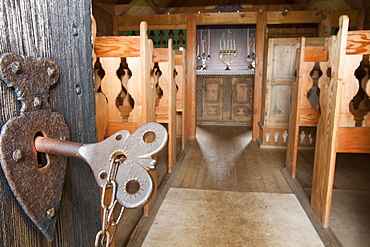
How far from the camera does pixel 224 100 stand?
5773 millimetres

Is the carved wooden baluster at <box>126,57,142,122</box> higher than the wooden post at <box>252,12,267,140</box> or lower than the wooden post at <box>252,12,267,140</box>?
lower

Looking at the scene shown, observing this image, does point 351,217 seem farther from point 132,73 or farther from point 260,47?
point 260,47

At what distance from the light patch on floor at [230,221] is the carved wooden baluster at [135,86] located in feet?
2.38

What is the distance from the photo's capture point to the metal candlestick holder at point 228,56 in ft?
20.4

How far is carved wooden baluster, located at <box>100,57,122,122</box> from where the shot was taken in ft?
6.30

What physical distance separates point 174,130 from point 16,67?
270cm

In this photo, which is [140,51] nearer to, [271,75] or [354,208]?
[354,208]

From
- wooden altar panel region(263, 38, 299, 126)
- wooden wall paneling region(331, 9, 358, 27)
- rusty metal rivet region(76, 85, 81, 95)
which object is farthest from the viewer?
wooden wall paneling region(331, 9, 358, 27)

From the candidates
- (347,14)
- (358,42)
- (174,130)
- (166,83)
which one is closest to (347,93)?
(358,42)

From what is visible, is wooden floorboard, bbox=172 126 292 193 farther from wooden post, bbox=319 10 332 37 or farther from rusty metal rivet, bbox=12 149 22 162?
rusty metal rivet, bbox=12 149 22 162

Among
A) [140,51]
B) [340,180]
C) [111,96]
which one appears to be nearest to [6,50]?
[140,51]

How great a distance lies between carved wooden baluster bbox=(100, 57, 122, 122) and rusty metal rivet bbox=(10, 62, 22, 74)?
1.62 metres

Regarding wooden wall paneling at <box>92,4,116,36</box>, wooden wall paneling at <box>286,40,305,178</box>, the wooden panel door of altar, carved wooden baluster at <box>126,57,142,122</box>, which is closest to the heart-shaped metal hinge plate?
carved wooden baluster at <box>126,57,142,122</box>

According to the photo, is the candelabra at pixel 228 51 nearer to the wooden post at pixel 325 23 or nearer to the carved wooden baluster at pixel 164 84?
the wooden post at pixel 325 23
